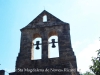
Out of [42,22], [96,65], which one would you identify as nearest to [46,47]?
[42,22]

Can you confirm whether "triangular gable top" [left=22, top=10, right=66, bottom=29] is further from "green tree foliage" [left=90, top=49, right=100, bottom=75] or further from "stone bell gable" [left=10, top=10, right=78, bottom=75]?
"green tree foliage" [left=90, top=49, right=100, bottom=75]

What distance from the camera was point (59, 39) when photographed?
7.87 metres

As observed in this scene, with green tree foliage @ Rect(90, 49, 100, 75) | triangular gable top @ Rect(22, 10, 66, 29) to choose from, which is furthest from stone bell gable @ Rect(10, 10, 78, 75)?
green tree foliage @ Rect(90, 49, 100, 75)

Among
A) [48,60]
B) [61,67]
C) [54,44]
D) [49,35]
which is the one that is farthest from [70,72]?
[49,35]

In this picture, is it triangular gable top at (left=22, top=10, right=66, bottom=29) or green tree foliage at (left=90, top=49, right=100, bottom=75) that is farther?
green tree foliage at (left=90, top=49, right=100, bottom=75)

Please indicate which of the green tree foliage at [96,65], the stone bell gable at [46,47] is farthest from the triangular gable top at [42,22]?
the green tree foliage at [96,65]

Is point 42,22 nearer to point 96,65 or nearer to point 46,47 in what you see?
point 46,47

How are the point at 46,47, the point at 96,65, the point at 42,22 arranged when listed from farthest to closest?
the point at 96,65 → the point at 42,22 → the point at 46,47

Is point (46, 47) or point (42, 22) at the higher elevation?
point (42, 22)

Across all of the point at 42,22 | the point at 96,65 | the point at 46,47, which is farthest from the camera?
the point at 96,65

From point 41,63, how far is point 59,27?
2064 mm

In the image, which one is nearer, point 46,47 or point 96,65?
point 46,47

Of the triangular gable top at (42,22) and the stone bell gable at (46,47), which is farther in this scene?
the triangular gable top at (42,22)

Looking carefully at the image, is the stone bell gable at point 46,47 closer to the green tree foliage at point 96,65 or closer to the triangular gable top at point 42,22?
the triangular gable top at point 42,22
